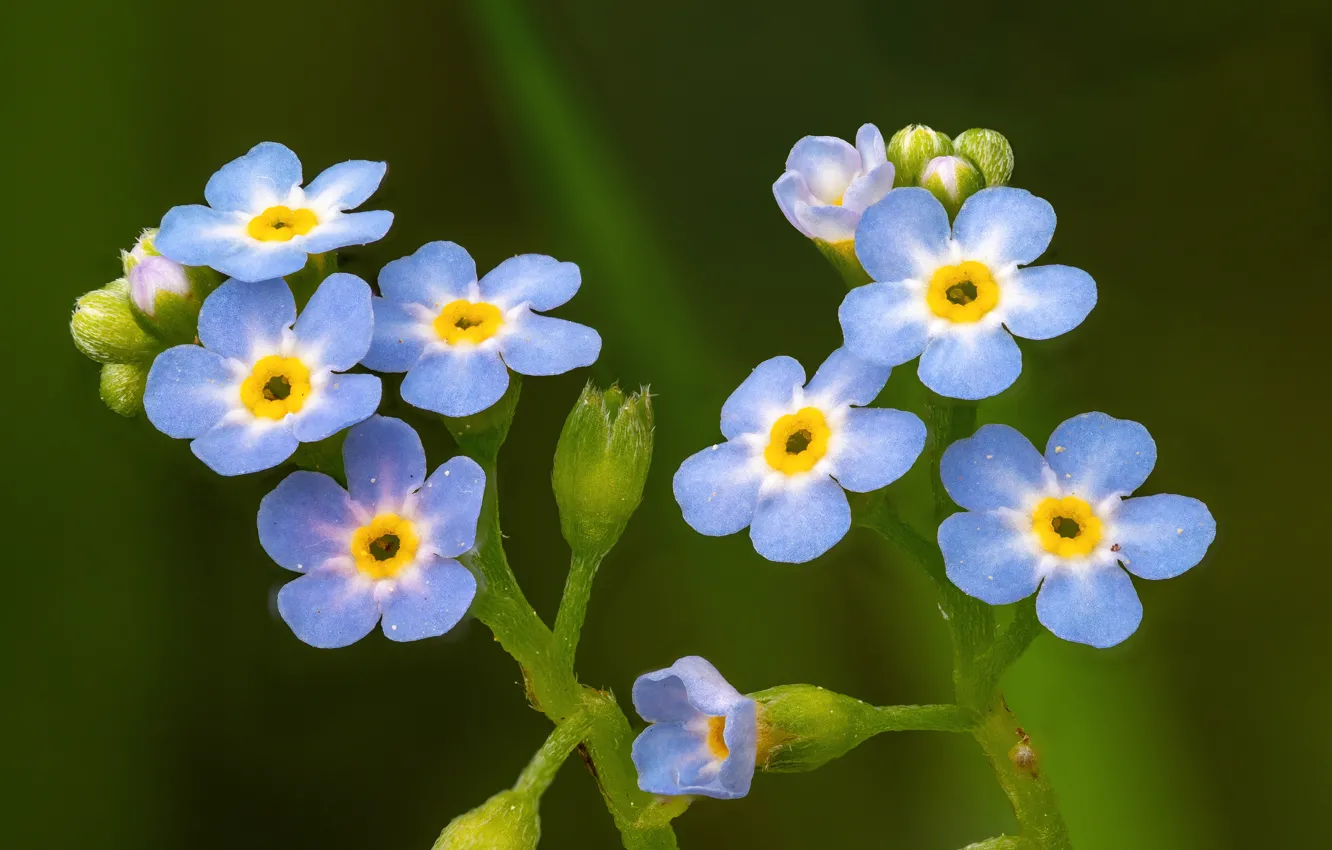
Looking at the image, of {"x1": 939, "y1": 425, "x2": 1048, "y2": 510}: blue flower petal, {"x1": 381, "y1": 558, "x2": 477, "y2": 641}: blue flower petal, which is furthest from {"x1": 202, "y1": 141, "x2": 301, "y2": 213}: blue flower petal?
{"x1": 939, "y1": 425, "x2": 1048, "y2": 510}: blue flower petal

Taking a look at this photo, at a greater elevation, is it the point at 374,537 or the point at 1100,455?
the point at 1100,455

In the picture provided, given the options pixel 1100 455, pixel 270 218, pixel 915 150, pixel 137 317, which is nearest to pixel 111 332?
pixel 137 317

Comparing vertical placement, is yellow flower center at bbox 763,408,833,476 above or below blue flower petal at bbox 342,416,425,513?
above

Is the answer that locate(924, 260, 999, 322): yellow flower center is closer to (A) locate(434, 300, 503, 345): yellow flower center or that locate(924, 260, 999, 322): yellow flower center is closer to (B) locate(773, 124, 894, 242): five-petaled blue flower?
(B) locate(773, 124, 894, 242): five-petaled blue flower

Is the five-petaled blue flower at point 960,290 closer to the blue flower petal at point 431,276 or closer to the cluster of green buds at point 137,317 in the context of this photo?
the blue flower petal at point 431,276

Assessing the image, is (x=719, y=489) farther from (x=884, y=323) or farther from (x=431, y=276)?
(x=431, y=276)

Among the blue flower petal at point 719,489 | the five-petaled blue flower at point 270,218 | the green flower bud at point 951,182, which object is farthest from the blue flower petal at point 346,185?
the green flower bud at point 951,182
